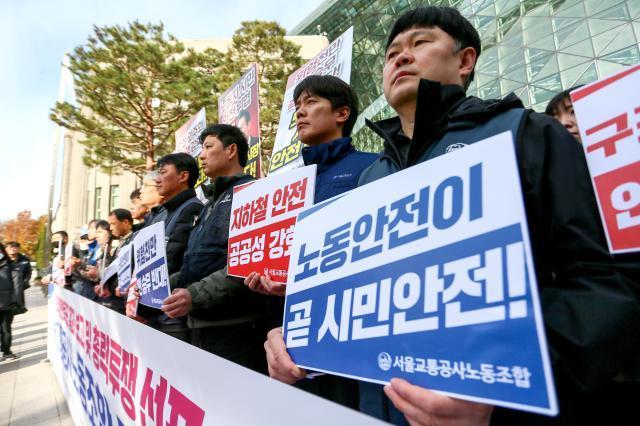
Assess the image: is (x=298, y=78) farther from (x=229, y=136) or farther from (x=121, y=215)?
(x=121, y=215)

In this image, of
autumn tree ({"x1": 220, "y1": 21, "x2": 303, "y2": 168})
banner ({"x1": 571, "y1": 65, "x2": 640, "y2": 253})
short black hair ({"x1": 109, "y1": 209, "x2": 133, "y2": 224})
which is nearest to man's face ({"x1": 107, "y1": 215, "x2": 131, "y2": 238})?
short black hair ({"x1": 109, "y1": 209, "x2": 133, "y2": 224})

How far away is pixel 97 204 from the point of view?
27.1 m

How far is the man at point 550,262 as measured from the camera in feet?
2.16

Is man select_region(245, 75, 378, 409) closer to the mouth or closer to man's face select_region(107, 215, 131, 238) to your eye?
the mouth

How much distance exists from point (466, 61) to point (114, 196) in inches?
1146

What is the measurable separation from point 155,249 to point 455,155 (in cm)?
192

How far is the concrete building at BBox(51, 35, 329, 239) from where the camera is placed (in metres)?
25.2

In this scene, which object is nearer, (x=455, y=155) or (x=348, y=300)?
(x=455, y=155)

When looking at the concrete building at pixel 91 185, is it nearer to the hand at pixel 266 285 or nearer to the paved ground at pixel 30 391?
the paved ground at pixel 30 391

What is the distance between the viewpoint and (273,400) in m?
0.79

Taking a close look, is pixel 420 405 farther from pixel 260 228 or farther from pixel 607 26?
pixel 607 26

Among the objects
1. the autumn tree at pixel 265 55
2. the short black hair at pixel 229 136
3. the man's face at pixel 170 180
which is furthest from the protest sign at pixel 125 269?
the autumn tree at pixel 265 55

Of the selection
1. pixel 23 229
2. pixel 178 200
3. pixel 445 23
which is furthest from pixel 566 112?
pixel 23 229

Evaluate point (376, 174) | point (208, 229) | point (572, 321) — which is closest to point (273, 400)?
point (572, 321)
